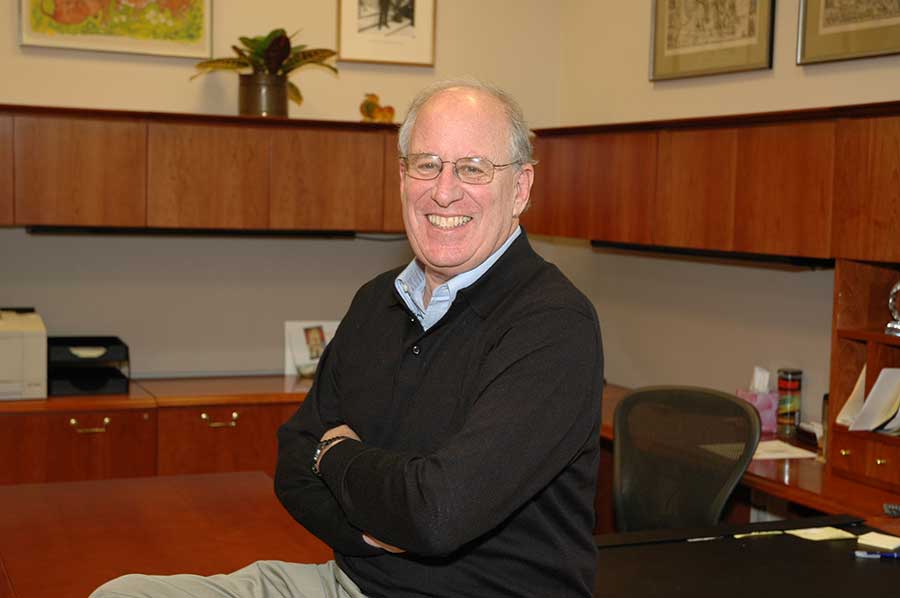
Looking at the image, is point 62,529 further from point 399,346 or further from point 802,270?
point 802,270

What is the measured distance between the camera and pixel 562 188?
4797mm

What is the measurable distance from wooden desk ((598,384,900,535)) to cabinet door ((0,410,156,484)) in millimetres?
2239

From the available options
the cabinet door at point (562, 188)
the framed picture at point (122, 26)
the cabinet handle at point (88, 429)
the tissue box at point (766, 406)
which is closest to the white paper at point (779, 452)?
the tissue box at point (766, 406)

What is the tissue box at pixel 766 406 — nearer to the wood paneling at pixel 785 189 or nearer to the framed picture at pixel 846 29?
the wood paneling at pixel 785 189

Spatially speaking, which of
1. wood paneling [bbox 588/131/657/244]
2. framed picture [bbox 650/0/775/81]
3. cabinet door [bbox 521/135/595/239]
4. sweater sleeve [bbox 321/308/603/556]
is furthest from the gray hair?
cabinet door [bbox 521/135/595/239]

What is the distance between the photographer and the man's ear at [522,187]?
2.15 metres

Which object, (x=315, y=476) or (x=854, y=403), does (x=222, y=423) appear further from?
(x=315, y=476)

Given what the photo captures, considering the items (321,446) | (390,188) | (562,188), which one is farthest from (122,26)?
(321,446)

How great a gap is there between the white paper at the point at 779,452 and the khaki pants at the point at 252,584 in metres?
1.97

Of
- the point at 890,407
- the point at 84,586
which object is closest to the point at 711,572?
the point at 890,407

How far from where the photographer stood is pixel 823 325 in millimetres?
4066

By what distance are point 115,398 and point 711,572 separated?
2629mm

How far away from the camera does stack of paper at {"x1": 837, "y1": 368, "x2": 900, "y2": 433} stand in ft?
11.0

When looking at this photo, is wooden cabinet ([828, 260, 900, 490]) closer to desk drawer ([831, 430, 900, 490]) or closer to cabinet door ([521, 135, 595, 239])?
desk drawer ([831, 430, 900, 490])
